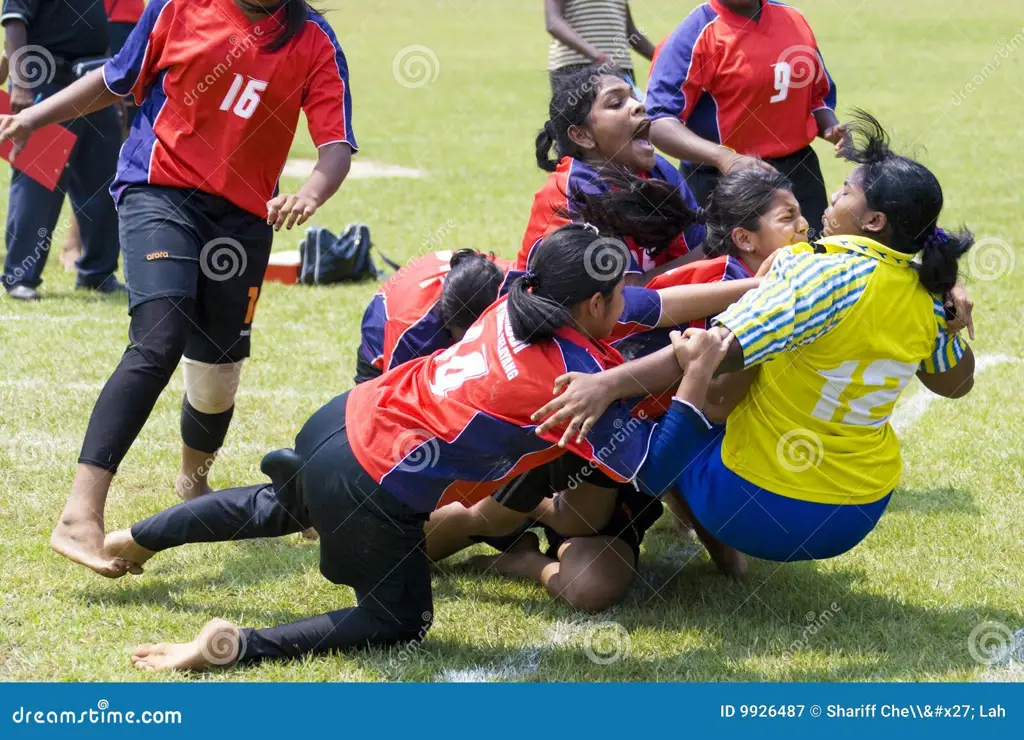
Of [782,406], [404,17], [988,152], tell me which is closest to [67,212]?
[782,406]

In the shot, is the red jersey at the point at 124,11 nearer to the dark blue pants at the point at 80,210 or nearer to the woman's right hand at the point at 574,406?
the dark blue pants at the point at 80,210

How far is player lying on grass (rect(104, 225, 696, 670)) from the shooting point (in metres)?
3.26

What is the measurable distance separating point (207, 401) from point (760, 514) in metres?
2.08

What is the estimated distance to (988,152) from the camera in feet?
43.9

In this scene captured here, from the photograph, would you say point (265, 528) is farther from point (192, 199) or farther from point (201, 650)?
point (192, 199)

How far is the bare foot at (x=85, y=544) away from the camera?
3729 mm

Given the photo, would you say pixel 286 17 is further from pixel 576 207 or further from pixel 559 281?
pixel 559 281

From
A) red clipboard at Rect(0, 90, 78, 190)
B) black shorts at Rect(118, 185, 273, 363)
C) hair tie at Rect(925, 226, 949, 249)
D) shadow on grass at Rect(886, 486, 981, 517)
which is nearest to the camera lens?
hair tie at Rect(925, 226, 949, 249)

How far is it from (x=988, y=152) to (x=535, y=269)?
37.4ft

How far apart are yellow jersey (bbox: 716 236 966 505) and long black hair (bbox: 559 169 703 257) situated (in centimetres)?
73

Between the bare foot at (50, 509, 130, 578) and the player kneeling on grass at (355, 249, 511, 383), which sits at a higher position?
the player kneeling on grass at (355, 249, 511, 383)

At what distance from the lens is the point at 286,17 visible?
412 cm

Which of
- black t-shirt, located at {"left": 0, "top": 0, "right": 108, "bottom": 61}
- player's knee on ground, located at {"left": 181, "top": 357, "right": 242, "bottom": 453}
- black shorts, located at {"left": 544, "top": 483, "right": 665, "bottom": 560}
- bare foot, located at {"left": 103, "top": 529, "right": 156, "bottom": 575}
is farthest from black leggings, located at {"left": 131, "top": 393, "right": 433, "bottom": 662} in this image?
black t-shirt, located at {"left": 0, "top": 0, "right": 108, "bottom": 61}

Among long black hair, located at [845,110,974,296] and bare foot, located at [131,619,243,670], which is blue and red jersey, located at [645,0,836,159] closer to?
long black hair, located at [845,110,974,296]
